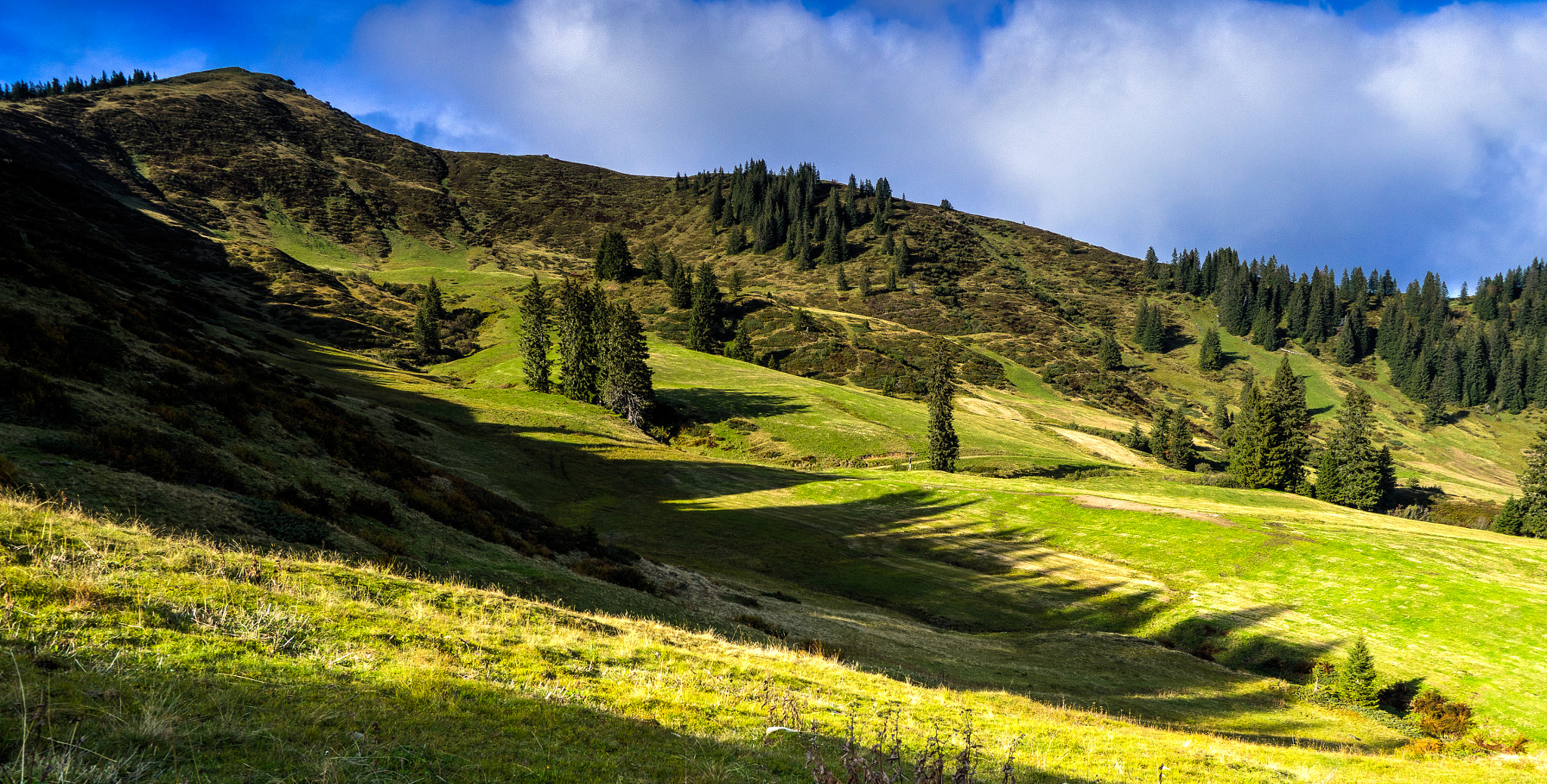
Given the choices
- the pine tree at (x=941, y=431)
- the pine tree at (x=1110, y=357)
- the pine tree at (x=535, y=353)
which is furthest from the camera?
the pine tree at (x=1110, y=357)

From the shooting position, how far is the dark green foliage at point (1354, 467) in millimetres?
94375

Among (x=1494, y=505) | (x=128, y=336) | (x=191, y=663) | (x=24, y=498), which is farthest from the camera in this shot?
(x=1494, y=505)

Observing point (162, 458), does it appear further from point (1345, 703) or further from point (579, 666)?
point (1345, 703)

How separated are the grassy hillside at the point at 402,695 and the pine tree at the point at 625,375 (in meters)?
76.1

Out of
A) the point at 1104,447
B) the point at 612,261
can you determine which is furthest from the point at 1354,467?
the point at 612,261

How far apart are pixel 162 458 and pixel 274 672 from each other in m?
13.2

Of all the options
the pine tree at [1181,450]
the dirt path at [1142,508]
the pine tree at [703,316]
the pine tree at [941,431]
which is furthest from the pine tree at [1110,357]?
the dirt path at [1142,508]

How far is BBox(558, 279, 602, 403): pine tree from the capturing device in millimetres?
93625

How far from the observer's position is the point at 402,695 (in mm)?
8469

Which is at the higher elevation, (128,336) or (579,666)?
(128,336)

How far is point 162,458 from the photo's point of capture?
16750 millimetres

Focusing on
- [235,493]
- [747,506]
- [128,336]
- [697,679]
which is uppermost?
[128,336]

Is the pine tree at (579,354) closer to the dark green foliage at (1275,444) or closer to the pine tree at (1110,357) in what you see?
the dark green foliage at (1275,444)

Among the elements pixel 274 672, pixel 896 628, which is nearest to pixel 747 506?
pixel 896 628
